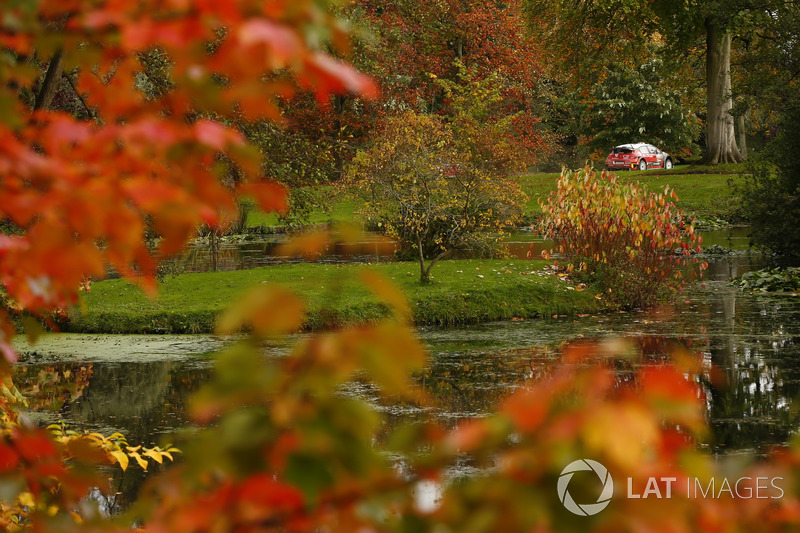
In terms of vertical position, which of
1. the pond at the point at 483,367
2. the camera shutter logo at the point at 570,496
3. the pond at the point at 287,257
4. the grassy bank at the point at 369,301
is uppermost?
the camera shutter logo at the point at 570,496

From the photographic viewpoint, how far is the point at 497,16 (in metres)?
36.0

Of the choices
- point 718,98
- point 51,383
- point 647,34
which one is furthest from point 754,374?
point 718,98

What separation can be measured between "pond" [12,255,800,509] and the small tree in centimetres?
371

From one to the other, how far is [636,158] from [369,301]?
1127 inches

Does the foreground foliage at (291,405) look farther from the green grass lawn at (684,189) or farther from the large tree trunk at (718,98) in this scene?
the large tree trunk at (718,98)

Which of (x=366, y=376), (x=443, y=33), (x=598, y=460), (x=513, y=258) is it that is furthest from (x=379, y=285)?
(x=443, y=33)

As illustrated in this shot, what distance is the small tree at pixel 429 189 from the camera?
14891 mm

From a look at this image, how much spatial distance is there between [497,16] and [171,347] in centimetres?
2888

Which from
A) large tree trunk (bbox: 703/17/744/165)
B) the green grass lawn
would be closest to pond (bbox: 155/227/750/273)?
the green grass lawn

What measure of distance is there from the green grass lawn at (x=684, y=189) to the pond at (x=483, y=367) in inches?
573

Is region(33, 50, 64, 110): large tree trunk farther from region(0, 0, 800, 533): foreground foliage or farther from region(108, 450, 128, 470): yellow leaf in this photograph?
region(0, 0, 800, 533): foreground foliage

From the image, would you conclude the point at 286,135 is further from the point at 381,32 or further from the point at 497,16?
the point at 497,16

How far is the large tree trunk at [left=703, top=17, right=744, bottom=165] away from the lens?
2878 centimetres

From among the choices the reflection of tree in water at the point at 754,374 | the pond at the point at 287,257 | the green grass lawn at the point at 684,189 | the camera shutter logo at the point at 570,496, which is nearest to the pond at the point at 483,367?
the reflection of tree in water at the point at 754,374
